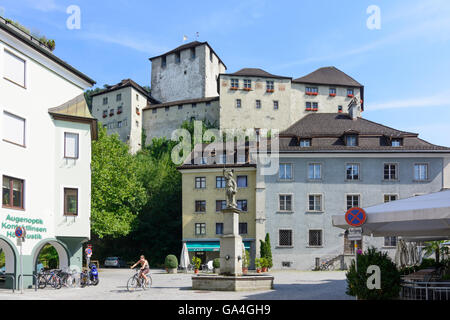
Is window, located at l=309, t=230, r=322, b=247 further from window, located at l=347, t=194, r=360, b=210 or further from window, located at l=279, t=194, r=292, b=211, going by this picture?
window, located at l=347, t=194, r=360, b=210

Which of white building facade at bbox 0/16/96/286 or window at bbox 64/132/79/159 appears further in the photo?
window at bbox 64/132/79/159

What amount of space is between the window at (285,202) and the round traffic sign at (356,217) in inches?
1326

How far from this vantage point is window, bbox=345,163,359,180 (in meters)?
49.2

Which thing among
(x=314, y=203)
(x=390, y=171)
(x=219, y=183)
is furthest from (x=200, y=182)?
(x=390, y=171)

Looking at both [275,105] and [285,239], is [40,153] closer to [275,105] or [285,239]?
[285,239]

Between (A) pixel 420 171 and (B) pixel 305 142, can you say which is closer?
(A) pixel 420 171

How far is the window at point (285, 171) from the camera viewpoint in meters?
49.5

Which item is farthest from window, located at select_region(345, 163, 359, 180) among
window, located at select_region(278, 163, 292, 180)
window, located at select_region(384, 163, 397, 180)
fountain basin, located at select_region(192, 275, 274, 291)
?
fountain basin, located at select_region(192, 275, 274, 291)

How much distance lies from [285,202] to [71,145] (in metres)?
25.3

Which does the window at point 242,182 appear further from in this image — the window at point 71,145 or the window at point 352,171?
the window at point 71,145

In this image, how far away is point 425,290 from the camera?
1620cm

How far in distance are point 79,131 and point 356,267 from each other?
1753cm

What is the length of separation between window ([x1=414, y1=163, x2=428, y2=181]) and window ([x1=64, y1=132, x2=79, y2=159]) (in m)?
32.6
